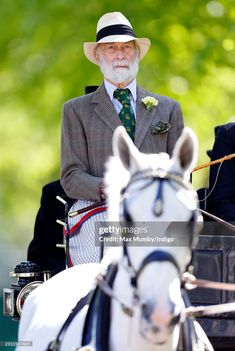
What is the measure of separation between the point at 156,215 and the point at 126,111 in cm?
180

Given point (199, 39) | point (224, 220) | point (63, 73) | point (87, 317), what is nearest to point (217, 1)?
point (199, 39)

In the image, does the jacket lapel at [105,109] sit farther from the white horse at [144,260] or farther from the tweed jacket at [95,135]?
the white horse at [144,260]

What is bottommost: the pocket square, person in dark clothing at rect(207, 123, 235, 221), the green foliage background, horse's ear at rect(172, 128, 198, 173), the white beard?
horse's ear at rect(172, 128, 198, 173)

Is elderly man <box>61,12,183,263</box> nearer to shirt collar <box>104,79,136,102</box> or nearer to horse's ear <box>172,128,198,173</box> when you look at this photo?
shirt collar <box>104,79,136,102</box>

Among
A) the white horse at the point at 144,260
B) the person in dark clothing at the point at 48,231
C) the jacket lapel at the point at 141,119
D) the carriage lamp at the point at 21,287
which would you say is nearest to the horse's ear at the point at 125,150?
the white horse at the point at 144,260

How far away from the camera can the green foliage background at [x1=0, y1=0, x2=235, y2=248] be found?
8859 millimetres

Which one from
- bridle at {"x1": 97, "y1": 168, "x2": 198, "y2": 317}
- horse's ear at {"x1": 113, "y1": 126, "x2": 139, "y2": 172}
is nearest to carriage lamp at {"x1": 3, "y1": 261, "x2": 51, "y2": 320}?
bridle at {"x1": 97, "y1": 168, "x2": 198, "y2": 317}

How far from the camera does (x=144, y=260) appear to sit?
385cm

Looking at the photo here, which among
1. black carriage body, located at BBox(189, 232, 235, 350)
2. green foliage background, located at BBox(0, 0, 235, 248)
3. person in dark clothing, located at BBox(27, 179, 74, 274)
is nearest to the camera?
black carriage body, located at BBox(189, 232, 235, 350)

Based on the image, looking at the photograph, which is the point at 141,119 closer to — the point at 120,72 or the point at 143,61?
the point at 120,72

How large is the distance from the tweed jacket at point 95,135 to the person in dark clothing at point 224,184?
0.92ft

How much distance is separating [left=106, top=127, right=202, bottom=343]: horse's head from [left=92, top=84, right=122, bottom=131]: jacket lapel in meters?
1.44

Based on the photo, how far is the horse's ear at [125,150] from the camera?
401cm

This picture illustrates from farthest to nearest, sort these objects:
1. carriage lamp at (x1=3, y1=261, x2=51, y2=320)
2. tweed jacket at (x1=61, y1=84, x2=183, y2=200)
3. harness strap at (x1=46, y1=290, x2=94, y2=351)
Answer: carriage lamp at (x1=3, y1=261, x2=51, y2=320) < tweed jacket at (x1=61, y1=84, x2=183, y2=200) < harness strap at (x1=46, y1=290, x2=94, y2=351)
